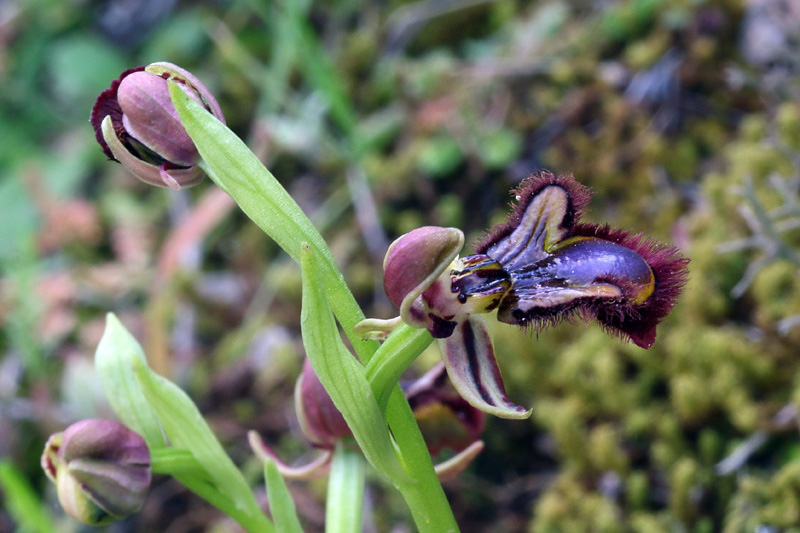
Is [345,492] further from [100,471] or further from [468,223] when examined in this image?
[468,223]

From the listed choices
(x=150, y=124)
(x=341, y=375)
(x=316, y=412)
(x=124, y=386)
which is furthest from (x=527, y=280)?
(x=124, y=386)

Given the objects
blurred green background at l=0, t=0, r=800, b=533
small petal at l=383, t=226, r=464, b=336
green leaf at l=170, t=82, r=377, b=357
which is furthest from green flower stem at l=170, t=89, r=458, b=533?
blurred green background at l=0, t=0, r=800, b=533

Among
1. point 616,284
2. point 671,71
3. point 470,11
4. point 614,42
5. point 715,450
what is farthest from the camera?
point 470,11

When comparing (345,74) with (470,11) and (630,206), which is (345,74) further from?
(630,206)

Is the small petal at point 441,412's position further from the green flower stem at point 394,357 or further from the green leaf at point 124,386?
the green leaf at point 124,386

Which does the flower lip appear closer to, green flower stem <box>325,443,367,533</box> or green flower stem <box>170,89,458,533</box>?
green flower stem <box>170,89,458,533</box>

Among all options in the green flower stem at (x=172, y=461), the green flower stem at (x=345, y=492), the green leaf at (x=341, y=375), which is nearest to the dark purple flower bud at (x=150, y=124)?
the green leaf at (x=341, y=375)

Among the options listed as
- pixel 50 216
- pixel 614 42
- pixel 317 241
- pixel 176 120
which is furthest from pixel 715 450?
pixel 50 216
